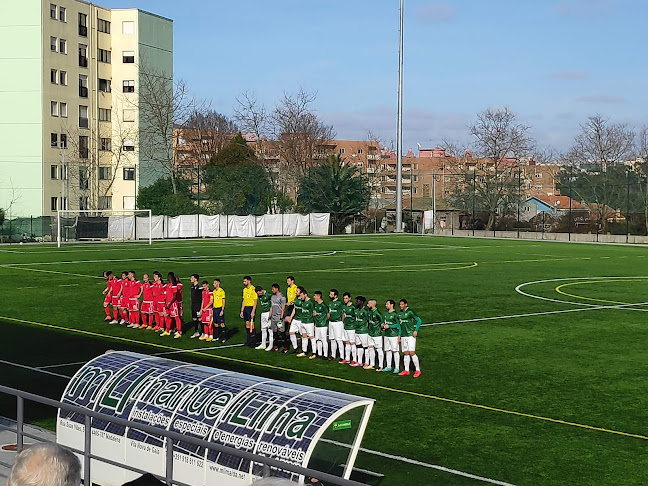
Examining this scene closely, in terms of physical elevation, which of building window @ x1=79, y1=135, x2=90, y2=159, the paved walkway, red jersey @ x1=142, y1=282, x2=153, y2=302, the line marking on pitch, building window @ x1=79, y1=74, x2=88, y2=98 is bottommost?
the line marking on pitch

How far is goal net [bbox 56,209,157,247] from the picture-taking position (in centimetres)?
6944

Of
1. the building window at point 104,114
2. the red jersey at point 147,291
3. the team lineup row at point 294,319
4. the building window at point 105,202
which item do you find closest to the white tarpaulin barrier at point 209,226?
the building window at point 105,202

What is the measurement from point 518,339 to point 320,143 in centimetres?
9940

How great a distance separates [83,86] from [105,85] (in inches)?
151

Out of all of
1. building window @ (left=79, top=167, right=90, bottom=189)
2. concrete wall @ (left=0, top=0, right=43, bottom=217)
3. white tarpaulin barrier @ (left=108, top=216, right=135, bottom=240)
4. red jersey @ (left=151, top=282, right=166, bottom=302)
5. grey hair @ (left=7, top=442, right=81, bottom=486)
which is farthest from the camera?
building window @ (left=79, top=167, right=90, bottom=189)

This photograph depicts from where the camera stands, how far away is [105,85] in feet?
299

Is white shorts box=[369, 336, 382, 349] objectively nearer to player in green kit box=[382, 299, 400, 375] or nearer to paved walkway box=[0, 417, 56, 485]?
player in green kit box=[382, 299, 400, 375]

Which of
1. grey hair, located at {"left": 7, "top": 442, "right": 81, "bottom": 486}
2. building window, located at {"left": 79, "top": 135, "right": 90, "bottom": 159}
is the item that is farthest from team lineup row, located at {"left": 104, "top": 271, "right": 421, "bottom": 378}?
building window, located at {"left": 79, "top": 135, "right": 90, "bottom": 159}

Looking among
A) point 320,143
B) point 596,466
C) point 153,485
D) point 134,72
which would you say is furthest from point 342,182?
point 153,485

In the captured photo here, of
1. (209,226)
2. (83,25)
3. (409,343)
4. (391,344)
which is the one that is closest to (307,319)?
(391,344)

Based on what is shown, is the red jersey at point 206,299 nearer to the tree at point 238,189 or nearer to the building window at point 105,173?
the tree at point 238,189

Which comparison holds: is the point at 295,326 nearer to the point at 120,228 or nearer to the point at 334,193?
the point at 120,228

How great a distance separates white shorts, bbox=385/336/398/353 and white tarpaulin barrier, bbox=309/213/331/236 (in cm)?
6257

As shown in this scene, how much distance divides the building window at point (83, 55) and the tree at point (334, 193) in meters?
22.9
